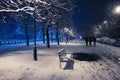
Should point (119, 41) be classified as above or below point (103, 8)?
below

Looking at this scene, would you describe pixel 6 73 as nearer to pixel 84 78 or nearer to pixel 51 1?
pixel 84 78

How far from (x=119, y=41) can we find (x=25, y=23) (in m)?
16.8

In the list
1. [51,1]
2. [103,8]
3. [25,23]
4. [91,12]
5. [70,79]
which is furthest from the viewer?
[91,12]

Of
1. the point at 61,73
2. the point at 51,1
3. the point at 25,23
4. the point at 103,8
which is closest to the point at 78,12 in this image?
the point at 103,8

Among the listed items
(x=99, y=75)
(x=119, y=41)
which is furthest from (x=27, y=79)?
(x=119, y=41)

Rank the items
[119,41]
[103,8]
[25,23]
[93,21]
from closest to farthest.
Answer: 1. [119,41]
2. [25,23]
3. [103,8]
4. [93,21]

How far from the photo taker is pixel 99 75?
11.0 meters

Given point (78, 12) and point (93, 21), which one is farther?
point (93, 21)

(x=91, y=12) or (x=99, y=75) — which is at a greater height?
(x=91, y=12)

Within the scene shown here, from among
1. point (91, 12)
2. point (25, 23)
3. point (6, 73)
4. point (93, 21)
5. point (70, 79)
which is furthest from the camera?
point (93, 21)

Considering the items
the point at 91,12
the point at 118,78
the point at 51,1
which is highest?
the point at 91,12

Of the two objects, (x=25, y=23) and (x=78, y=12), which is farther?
(x=78, y=12)

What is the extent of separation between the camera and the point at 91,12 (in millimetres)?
56812

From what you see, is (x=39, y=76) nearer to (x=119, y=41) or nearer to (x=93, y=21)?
(x=119, y=41)
